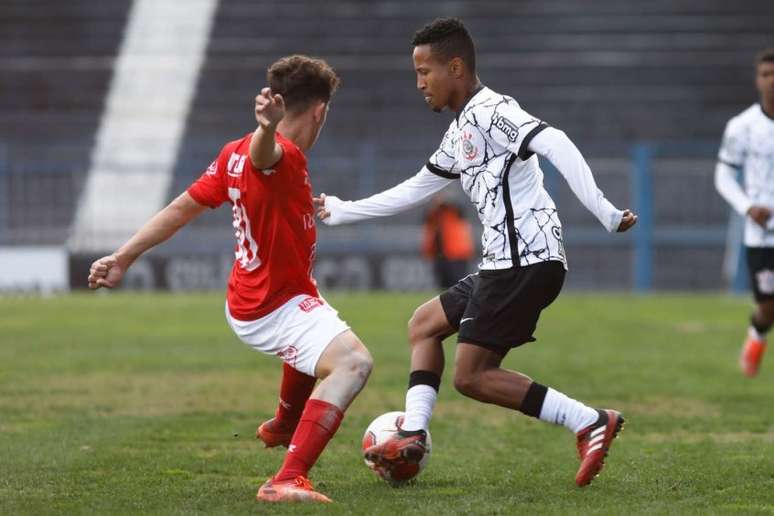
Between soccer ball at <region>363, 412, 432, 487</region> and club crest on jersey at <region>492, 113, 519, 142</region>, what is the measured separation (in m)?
1.39

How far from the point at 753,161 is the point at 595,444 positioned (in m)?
4.85

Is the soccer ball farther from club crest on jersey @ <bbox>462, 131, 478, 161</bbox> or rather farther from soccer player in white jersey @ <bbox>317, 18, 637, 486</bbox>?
club crest on jersey @ <bbox>462, 131, 478, 161</bbox>

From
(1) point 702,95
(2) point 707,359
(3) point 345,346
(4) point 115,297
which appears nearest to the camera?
(3) point 345,346

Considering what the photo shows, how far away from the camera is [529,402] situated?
6152mm

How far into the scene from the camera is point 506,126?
5926 mm

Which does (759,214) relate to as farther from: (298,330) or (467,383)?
(298,330)

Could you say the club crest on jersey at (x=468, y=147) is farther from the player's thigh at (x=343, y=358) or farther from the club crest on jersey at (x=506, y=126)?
the player's thigh at (x=343, y=358)

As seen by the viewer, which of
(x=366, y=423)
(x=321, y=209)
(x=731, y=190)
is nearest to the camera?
(x=321, y=209)

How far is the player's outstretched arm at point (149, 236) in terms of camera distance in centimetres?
609

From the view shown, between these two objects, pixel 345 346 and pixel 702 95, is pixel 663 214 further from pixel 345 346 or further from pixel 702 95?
pixel 345 346

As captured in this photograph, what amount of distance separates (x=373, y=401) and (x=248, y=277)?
147 inches

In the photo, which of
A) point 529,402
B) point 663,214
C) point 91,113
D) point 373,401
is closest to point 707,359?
point 373,401

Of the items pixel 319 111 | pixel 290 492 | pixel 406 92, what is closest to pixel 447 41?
pixel 319 111

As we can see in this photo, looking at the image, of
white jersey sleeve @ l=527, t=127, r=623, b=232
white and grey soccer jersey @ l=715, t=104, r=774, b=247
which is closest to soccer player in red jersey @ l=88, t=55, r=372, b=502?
white jersey sleeve @ l=527, t=127, r=623, b=232
